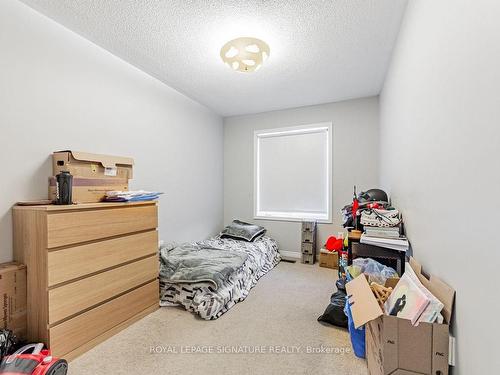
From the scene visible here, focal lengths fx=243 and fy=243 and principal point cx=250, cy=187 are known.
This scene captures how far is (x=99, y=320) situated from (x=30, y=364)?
522 mm

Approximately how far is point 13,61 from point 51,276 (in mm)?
1573

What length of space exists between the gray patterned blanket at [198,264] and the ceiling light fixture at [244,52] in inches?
77.6

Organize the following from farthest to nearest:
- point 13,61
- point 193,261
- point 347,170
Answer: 1. point 347,170
2. point 193,261
3. point 13,61

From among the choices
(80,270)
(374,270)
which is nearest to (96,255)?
(80,270)

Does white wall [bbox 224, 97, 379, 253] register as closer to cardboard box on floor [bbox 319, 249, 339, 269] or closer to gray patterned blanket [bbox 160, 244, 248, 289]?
cardboard box on floor [bbox 319, 249, 339, 269]

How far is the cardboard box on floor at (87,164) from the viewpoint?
1.92 m

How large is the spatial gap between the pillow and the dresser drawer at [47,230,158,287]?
1674 millimetres

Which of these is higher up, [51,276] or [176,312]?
[51,276]

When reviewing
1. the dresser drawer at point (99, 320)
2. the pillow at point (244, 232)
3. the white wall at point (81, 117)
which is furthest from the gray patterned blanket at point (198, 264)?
the pillow at point (244, 232)

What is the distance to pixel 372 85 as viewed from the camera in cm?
323

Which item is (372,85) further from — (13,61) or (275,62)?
(13,61)

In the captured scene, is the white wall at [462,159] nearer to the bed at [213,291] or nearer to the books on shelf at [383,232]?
the books on shelf at [383,232]

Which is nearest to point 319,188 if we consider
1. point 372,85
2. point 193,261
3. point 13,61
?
point 372,85

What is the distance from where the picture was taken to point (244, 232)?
3.90 m
